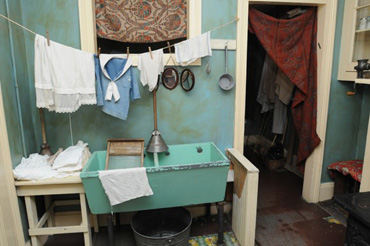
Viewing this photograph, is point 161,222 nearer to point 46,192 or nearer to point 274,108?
point 46,192

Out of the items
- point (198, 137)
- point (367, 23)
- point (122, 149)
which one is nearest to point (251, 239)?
point (198, 137)

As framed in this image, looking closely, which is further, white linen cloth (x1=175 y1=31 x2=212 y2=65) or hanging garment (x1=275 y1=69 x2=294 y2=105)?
hanging garment (x1=275 y1=69 x2=294 y2=105)

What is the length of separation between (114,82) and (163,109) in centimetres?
54

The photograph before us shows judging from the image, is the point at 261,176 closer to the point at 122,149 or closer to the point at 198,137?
the point at 198,137

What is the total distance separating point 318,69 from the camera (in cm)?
262

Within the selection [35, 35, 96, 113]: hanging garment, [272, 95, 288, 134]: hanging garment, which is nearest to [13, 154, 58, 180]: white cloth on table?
[35, 35, 96, 113]: hanging garment

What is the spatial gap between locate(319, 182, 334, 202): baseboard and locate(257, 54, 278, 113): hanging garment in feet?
4.43

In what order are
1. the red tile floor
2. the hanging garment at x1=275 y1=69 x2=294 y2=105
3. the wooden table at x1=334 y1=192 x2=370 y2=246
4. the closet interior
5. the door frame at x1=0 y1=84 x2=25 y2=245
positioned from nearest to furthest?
1. the wooden table at x1=334 y1=192 x2=370 y2=246
2. the door frame at x1=0 y1=84 x2=25 y2=245
3. the red tile floor
4. the hanging garment at x1=275 y1=69 x2=294 y2=105
5. the closet interior

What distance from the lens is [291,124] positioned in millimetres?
3748

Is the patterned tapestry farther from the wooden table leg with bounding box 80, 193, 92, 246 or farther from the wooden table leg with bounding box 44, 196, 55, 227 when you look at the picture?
the wooden table leg with bounding box 44, 196, 55, 227

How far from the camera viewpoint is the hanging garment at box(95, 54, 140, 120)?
6.60 ft

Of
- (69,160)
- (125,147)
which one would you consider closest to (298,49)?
(125,147)

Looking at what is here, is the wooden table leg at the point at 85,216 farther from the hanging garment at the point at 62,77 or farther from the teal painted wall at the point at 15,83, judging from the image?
the hanging garment at the point at 62,77

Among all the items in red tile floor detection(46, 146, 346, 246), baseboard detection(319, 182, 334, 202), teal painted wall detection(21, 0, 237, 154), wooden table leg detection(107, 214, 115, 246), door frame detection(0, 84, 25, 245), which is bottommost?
red tile floor detection(46, 146, 346, 246)
